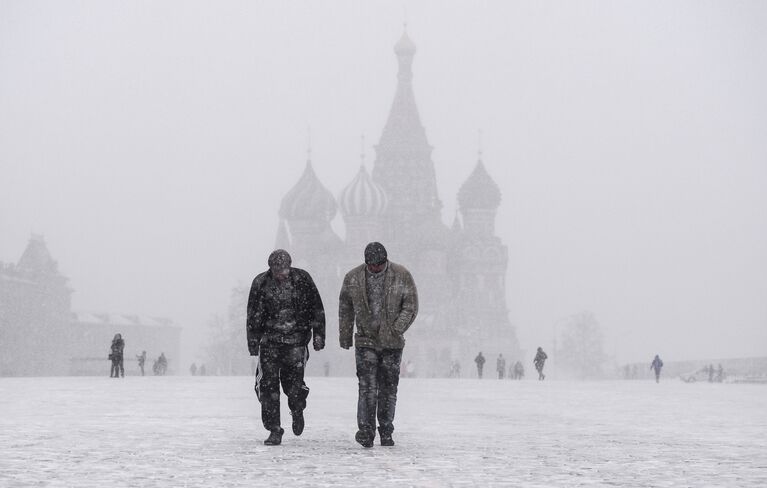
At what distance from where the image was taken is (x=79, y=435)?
32.8 feet

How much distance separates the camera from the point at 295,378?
9461mm

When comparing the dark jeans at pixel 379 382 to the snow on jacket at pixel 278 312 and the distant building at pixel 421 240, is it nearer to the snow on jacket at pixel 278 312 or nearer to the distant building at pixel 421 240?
the snow on jacket at pixel 278 312

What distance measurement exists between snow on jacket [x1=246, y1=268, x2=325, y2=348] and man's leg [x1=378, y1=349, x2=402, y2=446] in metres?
0.57

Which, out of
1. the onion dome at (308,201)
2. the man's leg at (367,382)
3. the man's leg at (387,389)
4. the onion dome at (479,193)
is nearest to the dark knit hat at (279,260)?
the man's leg at (367,382)

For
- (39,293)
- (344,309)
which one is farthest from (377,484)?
(39,293)

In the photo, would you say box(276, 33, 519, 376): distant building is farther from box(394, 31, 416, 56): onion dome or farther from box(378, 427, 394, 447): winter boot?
box(378, 427, 394, 447): winter boot

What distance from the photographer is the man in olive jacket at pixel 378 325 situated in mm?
9266

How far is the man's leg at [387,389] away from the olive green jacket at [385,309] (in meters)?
0.10

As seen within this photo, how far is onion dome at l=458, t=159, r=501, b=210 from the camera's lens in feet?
378

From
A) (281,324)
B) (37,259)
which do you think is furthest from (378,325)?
(37,259)

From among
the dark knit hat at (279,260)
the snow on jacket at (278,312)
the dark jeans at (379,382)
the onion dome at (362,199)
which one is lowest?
the dark jeans at (379,382)

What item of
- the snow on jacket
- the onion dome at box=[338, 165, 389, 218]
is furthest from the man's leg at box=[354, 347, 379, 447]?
the onion dome at box=[338, 165, 389, 218]

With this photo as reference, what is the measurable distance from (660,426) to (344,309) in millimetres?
5269

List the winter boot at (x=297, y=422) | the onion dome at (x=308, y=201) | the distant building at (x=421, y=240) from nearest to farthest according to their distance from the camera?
1. the winter boot at (x=297, y=422)
2. the distant building at (x=421, y=240)
3. the onion dome at (x=308, y=201)
